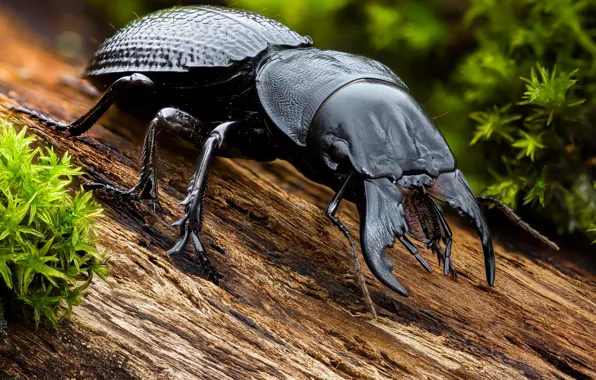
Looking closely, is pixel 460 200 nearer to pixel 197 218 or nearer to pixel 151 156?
pixel 197 218

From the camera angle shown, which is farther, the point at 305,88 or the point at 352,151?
the point at 305,88

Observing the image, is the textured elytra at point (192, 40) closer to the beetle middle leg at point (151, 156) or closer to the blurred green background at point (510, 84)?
the beetle middle leg at point (151, 156)

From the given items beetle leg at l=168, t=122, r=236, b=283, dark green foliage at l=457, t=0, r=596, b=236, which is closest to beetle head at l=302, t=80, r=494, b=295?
beetle leg at l=168, t=122, r=236, b=283

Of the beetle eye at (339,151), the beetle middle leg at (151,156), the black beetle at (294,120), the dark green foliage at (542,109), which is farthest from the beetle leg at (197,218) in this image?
the dark green foliage at (542,109)

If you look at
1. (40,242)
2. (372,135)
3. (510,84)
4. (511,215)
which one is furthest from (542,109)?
(40,242)

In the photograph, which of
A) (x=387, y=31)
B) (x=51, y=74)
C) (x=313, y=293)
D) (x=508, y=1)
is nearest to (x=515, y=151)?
(x=508, y=1)

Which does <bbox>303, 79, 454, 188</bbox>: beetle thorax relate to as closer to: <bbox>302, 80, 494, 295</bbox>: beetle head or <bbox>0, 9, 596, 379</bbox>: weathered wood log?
<bbox>302, 80, 494, 295</bbox>: beetle head

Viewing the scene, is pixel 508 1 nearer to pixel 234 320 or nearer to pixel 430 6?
pixel 430 6
